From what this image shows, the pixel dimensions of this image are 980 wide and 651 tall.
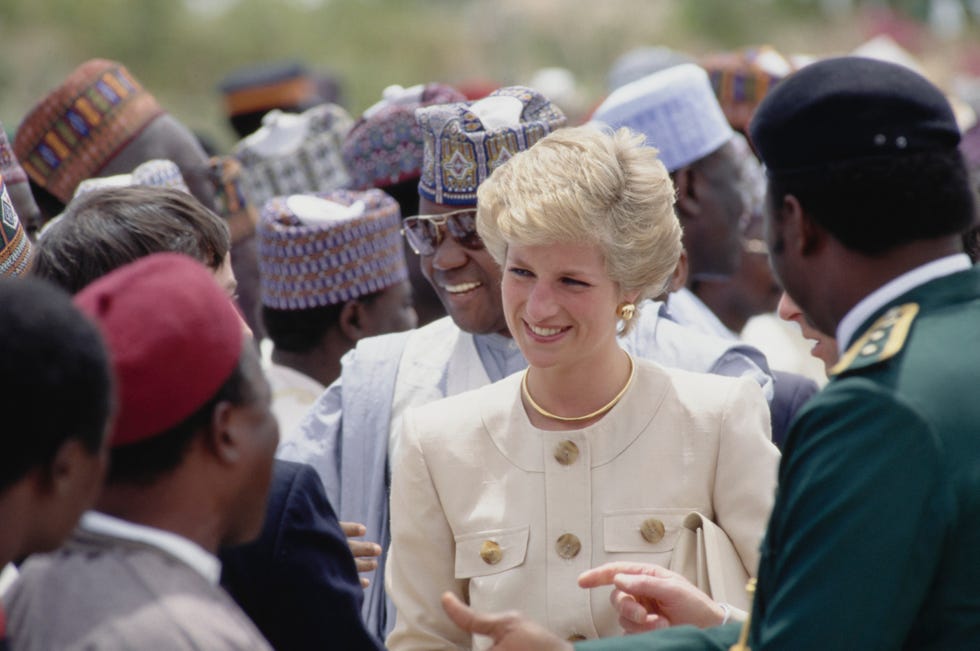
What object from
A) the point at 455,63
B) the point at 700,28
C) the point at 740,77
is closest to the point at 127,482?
the point at 740,77

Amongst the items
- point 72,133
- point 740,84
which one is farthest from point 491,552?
point 740,84

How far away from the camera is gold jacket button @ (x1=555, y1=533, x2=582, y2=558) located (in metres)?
3.56

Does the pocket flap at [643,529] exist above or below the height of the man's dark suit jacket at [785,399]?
above

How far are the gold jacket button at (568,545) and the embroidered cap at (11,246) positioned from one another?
60.8 inches

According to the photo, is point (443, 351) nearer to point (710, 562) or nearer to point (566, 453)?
point (566, 453)

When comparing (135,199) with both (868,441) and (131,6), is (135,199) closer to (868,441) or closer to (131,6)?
(868,441)

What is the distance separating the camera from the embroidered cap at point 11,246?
3822 mm

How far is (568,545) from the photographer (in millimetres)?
3570

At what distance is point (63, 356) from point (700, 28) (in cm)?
3667

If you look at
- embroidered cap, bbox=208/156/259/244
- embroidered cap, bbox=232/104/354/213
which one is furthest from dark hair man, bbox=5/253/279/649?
embroidered cap, bbox=232/104/354/213

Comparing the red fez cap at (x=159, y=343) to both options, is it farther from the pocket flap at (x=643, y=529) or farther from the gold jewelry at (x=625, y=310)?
the gold jewelry at (x=625, y=310)

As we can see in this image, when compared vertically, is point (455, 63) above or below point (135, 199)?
below

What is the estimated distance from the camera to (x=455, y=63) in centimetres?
3541

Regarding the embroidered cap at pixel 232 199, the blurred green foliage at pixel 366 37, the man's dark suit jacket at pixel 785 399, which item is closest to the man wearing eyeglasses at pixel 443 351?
the man's dark suit jacket at pixel 785 399
